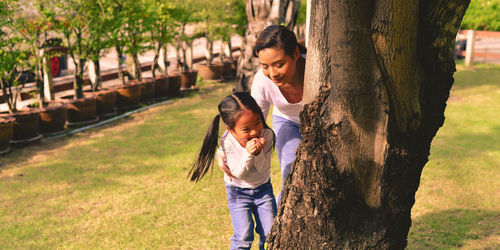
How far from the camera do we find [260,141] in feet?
11.1

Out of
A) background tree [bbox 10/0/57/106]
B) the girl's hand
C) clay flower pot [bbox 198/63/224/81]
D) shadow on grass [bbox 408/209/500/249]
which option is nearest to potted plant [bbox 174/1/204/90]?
clay flower pot [bbox 198/63/224/81]

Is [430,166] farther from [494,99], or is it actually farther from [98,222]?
[494,99]

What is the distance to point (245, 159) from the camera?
3.44 meters

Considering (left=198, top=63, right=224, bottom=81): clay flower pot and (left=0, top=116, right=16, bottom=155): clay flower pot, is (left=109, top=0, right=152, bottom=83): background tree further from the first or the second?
(left=198, top=63, right=224, bottom=81): clay flower pot

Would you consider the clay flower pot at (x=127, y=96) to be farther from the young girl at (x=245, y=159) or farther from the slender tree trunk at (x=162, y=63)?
the young girl at (x=245, y=159)

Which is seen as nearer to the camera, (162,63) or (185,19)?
(185,19)

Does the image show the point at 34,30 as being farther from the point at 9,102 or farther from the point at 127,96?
the point at 127,96

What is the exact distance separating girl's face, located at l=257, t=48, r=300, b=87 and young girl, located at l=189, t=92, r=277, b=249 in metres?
0.24

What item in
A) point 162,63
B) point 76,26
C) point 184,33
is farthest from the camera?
point 162,63

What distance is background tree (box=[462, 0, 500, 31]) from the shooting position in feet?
56.5

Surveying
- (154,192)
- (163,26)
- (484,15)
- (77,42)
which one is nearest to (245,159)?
(154,192)

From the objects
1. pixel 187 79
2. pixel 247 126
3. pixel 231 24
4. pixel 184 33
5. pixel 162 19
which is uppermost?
pixel 162 19

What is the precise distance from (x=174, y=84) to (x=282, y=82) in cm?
918

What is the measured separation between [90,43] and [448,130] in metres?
7.01
